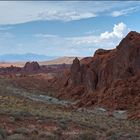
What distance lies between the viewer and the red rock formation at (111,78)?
4762 centimetres

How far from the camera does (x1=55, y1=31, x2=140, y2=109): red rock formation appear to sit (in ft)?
156

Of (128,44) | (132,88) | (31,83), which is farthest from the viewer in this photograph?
(31,83)

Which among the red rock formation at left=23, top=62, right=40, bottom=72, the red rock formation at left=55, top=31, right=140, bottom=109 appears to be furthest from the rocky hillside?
the red rock formation at left=23, top=62, right=40, bottom=72

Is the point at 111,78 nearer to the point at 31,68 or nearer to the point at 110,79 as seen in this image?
the point at 110,79

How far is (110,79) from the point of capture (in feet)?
182

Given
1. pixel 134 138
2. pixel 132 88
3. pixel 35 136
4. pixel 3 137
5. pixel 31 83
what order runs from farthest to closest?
pixel 31 83 → pixel 132 88 → pixel 134 138 → pixel 35 136 → pixel 3 137

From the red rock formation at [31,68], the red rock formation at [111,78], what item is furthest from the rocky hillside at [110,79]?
the red rock formation at [31,68]

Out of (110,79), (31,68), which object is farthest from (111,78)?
(31,68)

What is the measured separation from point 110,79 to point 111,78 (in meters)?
0.21

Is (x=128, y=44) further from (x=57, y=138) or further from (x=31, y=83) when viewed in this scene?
(x=57, y=138)

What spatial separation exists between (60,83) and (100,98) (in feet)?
77.0

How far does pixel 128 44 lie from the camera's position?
54688mm

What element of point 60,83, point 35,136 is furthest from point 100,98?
point 35,136

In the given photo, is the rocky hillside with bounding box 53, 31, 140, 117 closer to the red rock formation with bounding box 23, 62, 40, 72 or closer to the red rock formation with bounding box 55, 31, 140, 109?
the red rock formation with bounding box 55, 31, 140, 109
